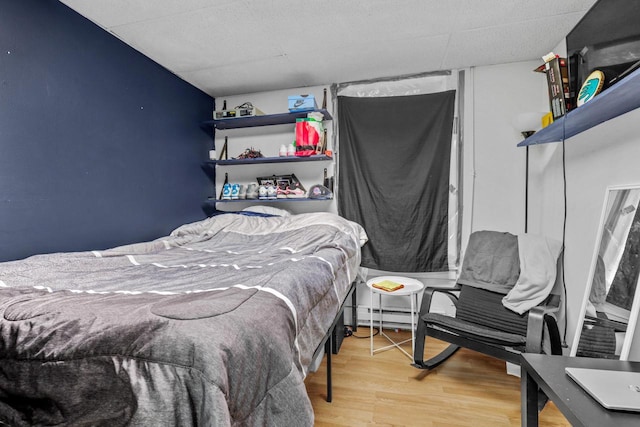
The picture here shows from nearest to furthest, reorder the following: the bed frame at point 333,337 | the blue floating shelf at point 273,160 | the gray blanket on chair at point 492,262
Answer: the bed frame at point 333,337, the gray blanket on chair at point 492,262, the blue floating shelf at point 273,160

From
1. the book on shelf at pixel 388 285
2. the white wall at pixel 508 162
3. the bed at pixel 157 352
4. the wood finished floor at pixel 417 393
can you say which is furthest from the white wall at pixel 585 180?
the bed at pixel 157 352

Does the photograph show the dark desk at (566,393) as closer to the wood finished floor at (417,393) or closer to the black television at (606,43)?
the wood finished floor at (417,393)

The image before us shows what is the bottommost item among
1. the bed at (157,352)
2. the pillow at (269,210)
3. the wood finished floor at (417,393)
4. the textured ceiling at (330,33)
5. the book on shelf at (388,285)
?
the wood finished floor at (417,393)

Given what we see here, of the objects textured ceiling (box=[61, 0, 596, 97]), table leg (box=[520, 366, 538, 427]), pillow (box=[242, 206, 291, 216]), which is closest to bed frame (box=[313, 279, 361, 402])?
table leg (box=[520, 366, 538, 427])

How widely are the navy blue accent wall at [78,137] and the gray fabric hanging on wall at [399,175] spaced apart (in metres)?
1.69

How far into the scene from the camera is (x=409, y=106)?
104 inches

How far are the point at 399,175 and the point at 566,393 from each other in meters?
2.11

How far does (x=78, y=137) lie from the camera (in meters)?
1.82

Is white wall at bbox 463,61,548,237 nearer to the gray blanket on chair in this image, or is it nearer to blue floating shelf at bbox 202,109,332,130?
the gray blanket on chair

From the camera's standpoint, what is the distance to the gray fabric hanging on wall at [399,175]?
2.59 meters

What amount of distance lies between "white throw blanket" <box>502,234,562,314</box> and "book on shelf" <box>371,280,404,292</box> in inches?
27.4

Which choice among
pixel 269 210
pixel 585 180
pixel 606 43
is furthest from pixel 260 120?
pixel 585 180

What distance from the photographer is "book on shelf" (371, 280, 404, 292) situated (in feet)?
6.93

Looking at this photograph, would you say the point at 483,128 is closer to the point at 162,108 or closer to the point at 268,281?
the point at 268,281
